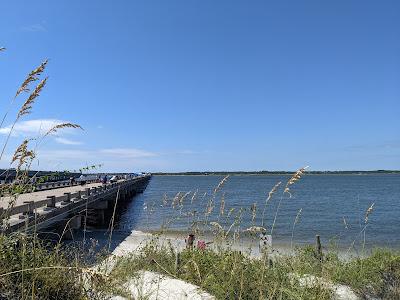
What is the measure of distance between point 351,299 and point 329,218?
3047cm

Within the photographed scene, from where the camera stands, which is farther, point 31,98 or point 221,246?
point 221,246

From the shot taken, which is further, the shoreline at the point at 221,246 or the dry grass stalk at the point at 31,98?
the shoreline at the point at 221,246

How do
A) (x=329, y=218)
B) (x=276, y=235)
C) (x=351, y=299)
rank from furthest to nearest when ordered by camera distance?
(x=329, y=218)
(x=276, y=235)
(x=351, y=299)

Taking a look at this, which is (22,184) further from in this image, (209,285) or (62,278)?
(209,285)

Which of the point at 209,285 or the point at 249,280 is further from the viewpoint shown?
the point at 209,285

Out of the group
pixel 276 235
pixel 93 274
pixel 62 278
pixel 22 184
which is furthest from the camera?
pixel 276 235

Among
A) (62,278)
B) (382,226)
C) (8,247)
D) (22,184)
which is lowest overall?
(382,226)

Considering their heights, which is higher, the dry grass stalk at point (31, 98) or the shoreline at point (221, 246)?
the dry grass stalk at point (31, 98)

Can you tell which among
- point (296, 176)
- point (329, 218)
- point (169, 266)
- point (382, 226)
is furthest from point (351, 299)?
point (329, 218)

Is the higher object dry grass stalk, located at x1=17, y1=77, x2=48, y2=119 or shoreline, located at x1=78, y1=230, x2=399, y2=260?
dry grass stalk, located at x1=17, y1=77, x2=48, y2=119

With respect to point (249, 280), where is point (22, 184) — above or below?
above

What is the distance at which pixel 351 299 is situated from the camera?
26.9 feet

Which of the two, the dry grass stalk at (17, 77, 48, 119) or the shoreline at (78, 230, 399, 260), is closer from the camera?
the dry grass stalk at (17, 77, 48, 119)

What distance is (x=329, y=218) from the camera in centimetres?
3731
